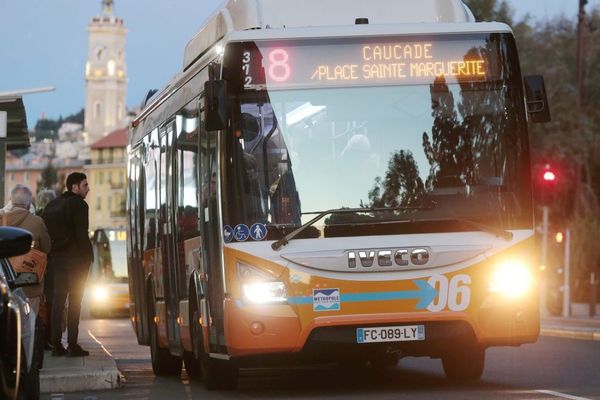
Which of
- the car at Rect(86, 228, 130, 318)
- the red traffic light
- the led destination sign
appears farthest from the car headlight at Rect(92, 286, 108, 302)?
the led destination sign

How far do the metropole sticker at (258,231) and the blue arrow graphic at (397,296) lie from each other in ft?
1.91

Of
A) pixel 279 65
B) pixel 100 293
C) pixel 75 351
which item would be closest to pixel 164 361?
pixel 75 351

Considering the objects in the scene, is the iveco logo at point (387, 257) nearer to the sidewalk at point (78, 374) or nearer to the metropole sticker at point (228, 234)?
the metropole sticker at point (228, 234)

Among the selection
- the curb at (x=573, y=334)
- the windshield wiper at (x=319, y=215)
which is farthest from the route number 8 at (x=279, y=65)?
the curb at (x=573, y=334)

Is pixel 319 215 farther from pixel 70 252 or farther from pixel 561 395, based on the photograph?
pixel 70 252

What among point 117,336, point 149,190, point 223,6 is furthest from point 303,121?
point 117,336

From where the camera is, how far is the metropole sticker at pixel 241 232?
14.6 m

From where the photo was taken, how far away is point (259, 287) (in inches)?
576

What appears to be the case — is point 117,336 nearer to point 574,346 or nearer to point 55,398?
point 574,346

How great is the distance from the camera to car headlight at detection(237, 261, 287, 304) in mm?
14617

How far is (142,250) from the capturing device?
21016 millimetres

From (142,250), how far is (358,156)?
675 cm

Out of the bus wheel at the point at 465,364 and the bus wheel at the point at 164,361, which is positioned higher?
the bus wheel at the point at 465,364

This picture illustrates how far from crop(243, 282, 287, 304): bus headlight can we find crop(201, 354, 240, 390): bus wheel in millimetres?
1477
